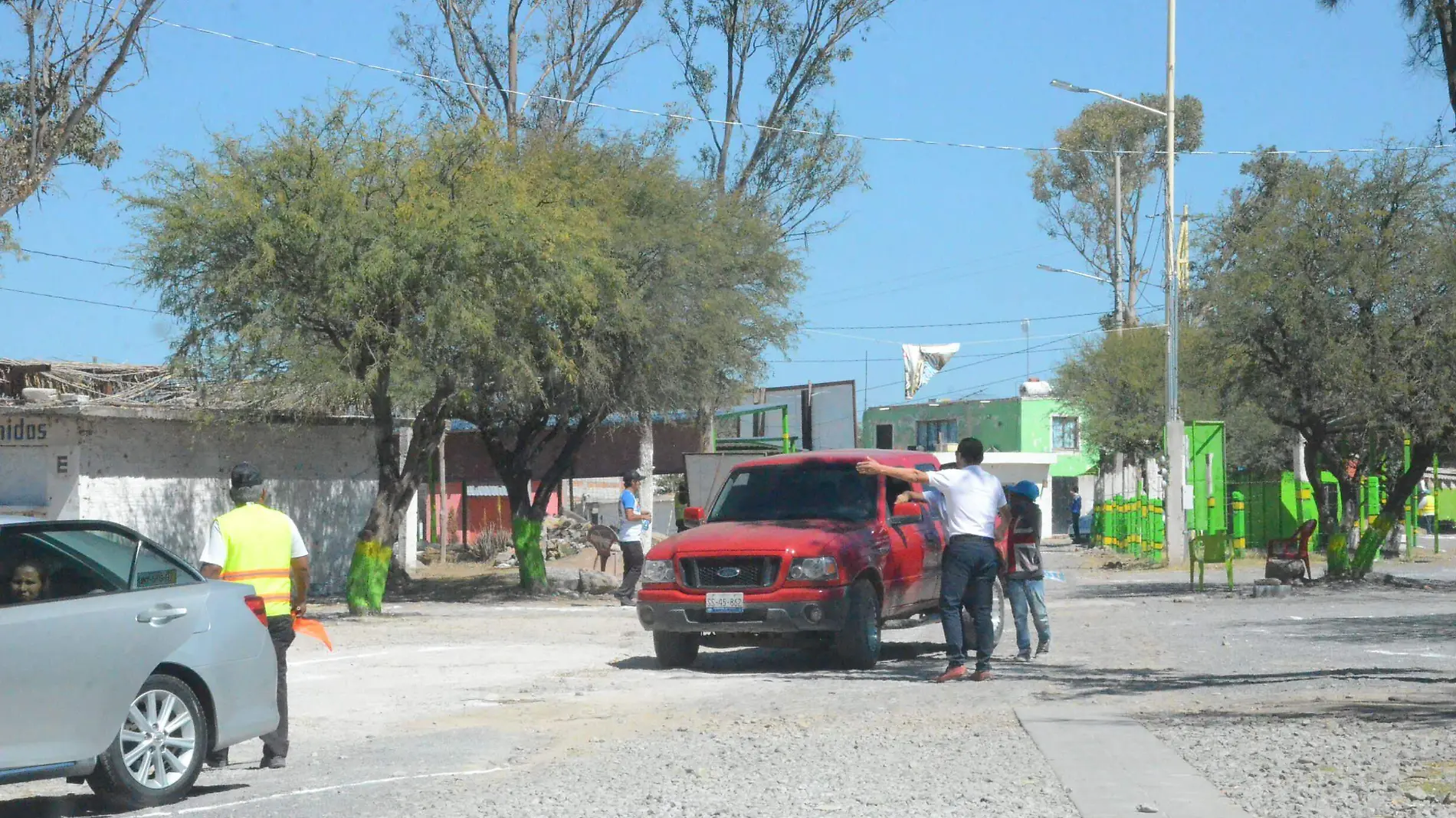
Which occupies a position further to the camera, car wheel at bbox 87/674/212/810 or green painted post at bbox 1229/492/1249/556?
green painted post at bbox 1229/492/1249/556

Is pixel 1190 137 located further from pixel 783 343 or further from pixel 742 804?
pixel 742 804

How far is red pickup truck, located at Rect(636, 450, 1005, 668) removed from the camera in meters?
13.3

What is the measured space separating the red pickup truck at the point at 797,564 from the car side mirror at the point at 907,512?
1 cm

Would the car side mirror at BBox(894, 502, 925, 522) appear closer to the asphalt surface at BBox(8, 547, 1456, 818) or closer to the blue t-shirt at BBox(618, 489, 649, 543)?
the asphalt surface at BBox(8, 547, 1456, 818)

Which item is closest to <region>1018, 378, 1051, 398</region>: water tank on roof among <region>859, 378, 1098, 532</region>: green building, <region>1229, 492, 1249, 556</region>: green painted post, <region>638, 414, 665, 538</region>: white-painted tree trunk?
<region>859, 378, 1098, 532</region>: green building

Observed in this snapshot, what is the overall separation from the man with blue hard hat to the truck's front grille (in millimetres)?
2636

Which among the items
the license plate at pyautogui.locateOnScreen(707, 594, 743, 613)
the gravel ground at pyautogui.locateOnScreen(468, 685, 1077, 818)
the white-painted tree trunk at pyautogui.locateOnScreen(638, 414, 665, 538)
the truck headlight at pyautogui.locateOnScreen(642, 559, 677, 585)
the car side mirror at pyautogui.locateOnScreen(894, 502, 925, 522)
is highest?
the white-painted tree trunk at pyautogui.locateOnScreen(638, 414, 665, 538)

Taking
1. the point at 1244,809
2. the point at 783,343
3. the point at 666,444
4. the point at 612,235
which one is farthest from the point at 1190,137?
the point at 1244,809

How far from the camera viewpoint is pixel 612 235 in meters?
24.3

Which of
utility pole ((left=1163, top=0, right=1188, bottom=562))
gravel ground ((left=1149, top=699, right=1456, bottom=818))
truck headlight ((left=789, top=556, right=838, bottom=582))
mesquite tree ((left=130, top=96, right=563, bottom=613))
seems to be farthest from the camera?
utility pole ((left=1163, top=0, right=1188, bottom=562))

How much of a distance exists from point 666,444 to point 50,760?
109ft

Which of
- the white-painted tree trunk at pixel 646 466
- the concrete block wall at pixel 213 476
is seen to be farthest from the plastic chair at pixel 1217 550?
the concrete block wall at pixel 213 476

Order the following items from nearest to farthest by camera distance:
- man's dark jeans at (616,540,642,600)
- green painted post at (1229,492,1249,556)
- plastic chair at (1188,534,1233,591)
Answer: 1. man's dark jeans at (616,540,642,600)
2. plastic chair at (1188,534,1233,591)
3. green painted post at (1229,492,1249,556)

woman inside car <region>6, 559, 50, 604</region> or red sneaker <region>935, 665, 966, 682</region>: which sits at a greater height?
woman inside car <region>6, 559, 50, 604</region>
